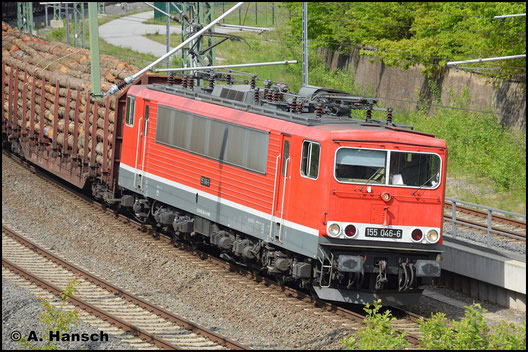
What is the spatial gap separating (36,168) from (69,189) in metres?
2.83

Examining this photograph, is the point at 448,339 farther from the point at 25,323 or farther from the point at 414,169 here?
the point at 25,323

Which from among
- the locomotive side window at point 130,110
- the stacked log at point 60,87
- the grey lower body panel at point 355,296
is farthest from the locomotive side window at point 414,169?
the stacked log at point 60,87

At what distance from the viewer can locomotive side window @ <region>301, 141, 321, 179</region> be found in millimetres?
14547

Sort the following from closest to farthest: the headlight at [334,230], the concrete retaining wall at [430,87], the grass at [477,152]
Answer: the headlight at [334,230] → the grass at [477,152] → the concrete retaining wall at [430,87]

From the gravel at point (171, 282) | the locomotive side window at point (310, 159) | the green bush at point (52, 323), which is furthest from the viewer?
the locomotive side window at point (310, 159)

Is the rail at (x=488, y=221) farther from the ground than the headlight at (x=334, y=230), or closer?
closer

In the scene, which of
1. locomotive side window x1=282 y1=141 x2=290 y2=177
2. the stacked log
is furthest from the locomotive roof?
the stacked log

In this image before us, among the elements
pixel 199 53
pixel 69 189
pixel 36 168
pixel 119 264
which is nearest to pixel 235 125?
pixel 119 264

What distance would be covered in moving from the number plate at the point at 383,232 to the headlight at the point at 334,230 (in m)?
0.48

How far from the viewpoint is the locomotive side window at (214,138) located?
16000mm

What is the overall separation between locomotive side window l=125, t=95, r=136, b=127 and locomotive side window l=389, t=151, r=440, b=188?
7.56 m

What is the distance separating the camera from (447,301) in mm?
16594

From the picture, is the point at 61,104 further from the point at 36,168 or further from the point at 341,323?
the point at 341,323

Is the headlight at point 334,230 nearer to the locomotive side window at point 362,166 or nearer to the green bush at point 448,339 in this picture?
the locomotive side window at point 362,166
